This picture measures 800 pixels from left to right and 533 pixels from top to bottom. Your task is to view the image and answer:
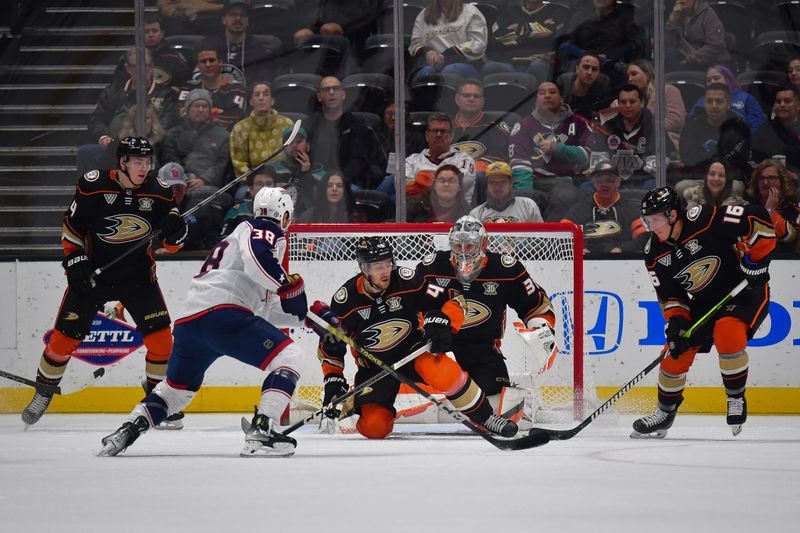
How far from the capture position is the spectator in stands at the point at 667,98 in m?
→ 6.81

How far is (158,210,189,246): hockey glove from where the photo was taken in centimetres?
562

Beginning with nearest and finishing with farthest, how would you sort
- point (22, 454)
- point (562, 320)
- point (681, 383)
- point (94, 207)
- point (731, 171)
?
point (22, 454)
point (681, 383)
point (94, 207)
point (562, 320)
point (731, 171)

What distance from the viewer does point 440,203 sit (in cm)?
685

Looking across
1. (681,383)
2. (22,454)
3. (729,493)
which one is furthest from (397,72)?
(729,493)

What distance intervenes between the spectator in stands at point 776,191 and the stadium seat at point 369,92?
6.60 ft

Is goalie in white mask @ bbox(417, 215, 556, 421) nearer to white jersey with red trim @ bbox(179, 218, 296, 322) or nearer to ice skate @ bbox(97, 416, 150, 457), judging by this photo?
white jersey with red trim @ bbox(179, 218, 296, 322)

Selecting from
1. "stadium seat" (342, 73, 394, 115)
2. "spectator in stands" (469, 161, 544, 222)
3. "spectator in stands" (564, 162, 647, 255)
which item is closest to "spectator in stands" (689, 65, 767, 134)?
"spectator in stands" (564, 162, 647, 255)

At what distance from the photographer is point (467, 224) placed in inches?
209

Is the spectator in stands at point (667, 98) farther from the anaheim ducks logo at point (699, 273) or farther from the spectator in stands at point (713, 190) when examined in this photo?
the anaheim ducks logo at point (699, 273)

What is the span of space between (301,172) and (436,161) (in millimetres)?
742

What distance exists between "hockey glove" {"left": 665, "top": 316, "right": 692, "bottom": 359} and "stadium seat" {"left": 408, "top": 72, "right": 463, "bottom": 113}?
7.81 feet

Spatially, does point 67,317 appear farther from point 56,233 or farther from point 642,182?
point 642,182

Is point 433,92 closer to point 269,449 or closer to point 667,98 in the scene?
point 667,98

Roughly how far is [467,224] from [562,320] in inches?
42.2
